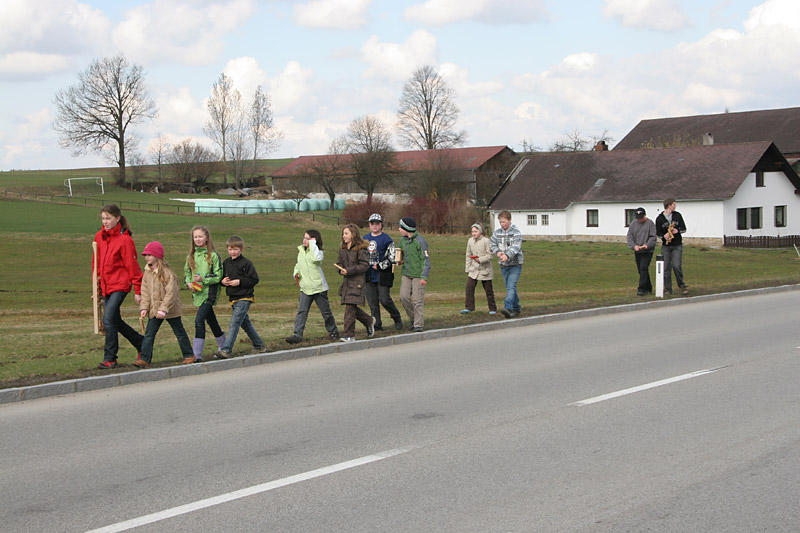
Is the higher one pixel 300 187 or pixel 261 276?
pixel 300 187

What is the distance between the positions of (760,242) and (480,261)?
38505 millimetres

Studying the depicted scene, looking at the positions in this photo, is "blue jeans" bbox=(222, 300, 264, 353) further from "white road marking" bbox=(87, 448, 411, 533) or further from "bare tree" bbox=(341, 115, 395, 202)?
"bare tree" bbox=(341, 115, 395, 202)

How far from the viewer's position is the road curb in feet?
30.2

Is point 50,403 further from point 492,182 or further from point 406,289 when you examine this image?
point 492,182

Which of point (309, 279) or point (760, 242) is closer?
point (309, 279)

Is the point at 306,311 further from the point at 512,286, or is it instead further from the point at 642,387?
the point at 642,387

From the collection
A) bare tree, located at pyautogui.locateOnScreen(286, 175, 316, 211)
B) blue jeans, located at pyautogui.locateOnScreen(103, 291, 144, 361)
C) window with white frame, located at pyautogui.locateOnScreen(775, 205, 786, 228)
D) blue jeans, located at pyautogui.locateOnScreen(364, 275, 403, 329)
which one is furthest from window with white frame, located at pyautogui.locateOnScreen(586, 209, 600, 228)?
blue jeans, located at pyautogui.locateOnScreen(103, 291, 144, 361)

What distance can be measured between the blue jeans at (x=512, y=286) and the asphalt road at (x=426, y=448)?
4.18 metres

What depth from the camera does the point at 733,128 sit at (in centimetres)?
7962

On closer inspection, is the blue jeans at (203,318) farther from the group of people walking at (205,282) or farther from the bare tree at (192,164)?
the bare tree at (192,164)

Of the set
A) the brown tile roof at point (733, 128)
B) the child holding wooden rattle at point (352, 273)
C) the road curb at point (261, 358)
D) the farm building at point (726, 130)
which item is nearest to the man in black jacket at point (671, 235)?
the road curb at point (261, 358)

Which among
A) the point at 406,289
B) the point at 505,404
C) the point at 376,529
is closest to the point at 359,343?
the point at 406,289

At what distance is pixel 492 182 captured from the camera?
88875 mm

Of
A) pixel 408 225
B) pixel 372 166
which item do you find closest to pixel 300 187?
pixel 372 166
